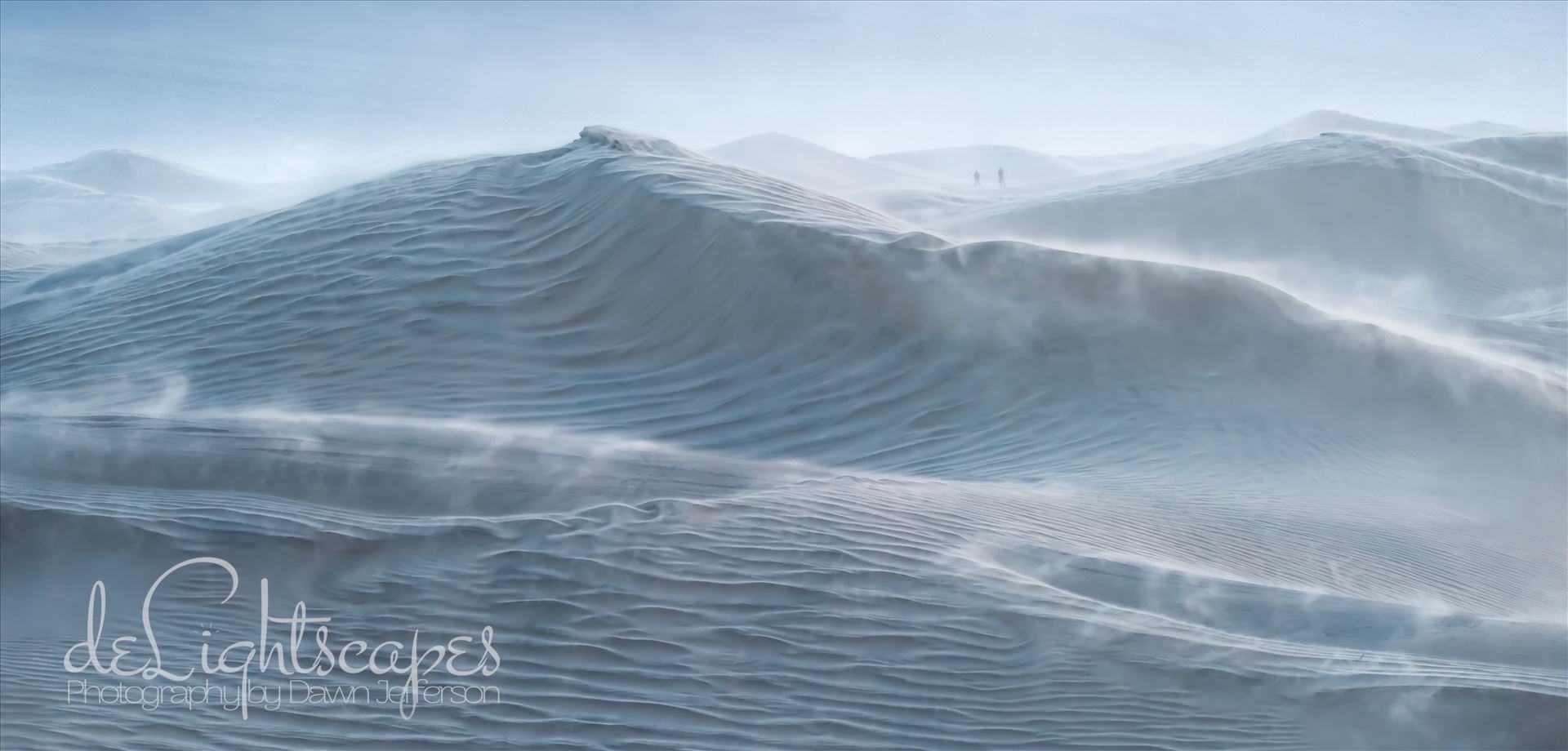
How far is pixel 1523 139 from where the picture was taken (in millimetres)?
22859

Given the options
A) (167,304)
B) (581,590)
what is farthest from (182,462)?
(167,304)

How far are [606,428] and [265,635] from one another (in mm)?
2736

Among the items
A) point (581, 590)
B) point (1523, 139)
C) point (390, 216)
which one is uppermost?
point (1523, 139)

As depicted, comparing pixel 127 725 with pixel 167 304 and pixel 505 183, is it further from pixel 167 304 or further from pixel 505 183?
pixel 505 183

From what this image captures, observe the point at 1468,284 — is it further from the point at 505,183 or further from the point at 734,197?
the point at 505,183

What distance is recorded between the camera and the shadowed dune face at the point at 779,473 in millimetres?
4309

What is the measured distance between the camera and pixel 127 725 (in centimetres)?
434

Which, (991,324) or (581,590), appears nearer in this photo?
(581,590)

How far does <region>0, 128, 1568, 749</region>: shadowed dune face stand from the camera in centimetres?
431

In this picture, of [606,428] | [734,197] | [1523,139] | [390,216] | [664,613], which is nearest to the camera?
[664,613]

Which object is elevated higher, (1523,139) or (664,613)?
(1523,139)

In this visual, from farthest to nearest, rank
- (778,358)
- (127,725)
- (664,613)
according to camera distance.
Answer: (778,358)
(664,613)
(127,725)

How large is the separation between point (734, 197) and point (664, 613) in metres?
5.41

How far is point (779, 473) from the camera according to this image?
656 cm
